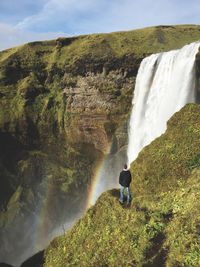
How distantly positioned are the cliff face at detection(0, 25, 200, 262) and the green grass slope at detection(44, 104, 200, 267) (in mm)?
32550

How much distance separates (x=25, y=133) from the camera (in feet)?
191

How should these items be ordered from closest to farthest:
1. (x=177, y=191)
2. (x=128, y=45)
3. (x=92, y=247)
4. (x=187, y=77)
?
(x=92, y=247) → (x=177, y=191) → (x=187, y=77) → (x=128, y=45)

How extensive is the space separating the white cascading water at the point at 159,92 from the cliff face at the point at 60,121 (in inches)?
99.6

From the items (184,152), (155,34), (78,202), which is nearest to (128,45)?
(155,34)

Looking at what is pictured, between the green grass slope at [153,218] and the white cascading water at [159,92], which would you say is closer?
the green grass slope at [153,218]

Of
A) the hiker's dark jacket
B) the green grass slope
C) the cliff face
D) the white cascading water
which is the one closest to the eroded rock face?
the cliff face

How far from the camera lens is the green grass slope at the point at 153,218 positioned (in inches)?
603

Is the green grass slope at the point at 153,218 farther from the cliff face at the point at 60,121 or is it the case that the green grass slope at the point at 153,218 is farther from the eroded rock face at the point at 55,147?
the eroded rock face at the point at 55,147

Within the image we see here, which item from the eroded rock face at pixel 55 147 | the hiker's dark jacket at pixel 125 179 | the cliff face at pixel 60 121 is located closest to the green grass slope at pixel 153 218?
the hiker's dark jacket at pixel 125 179

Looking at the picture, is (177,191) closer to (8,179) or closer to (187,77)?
(187,77)

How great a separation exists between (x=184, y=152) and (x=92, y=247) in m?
6.15

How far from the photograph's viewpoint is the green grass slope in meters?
15.3

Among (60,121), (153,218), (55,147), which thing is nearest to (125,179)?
(153,218)

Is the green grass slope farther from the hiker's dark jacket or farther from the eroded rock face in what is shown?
the eroded rock face
